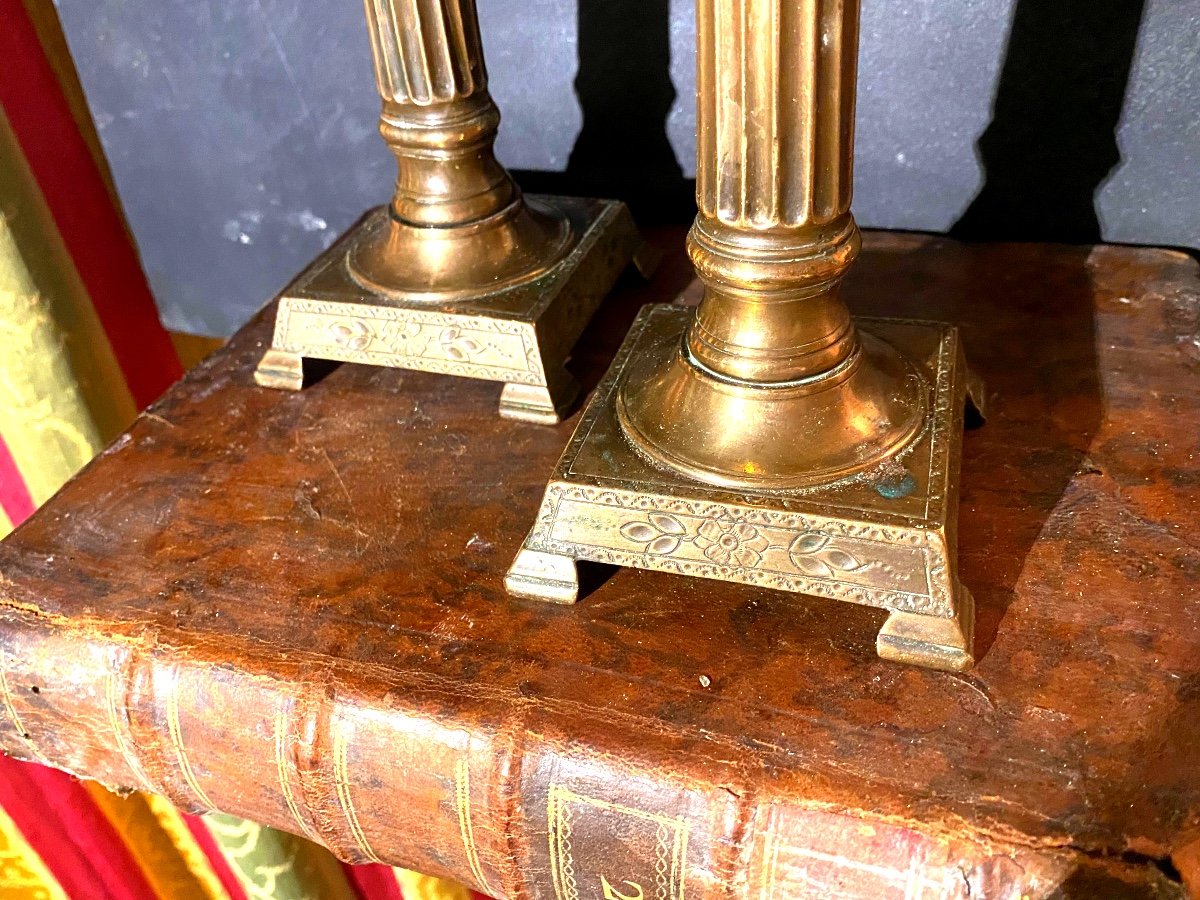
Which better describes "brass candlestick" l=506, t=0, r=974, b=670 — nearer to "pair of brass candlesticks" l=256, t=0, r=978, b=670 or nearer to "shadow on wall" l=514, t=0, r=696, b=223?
"pair of brass candlesticks" l=256, t=0, r=978, b=670

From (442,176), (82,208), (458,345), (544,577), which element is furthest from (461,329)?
(82,208)

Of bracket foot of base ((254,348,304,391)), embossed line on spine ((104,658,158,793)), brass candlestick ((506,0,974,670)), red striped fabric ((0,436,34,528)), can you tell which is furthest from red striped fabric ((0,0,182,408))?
brass candlestick ((506,0,974,670))


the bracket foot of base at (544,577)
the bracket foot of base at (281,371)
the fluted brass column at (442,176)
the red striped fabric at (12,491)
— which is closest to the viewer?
the bracket foot of base at (544,577)

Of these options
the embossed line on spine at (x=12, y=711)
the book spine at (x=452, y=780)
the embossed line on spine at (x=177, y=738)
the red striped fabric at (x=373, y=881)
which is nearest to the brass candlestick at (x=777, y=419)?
the book spine at (x=452, y=780)

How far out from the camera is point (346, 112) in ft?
3.43

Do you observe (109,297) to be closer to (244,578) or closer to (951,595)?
(244,578)

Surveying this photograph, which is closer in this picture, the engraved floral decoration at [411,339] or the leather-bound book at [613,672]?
the leather-bound book at [613,672]

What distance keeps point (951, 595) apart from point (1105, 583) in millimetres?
116

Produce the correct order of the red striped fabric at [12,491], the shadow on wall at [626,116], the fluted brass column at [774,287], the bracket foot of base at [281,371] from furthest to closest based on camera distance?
the red striped fabric at [12,491]
the shadow on wall at [626,116]
the bracket foot of base at [281,371]
the fluted brass column at [774,287]

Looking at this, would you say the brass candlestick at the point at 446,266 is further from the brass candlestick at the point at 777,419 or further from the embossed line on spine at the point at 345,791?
the embossed line on spine at the point at 345,791

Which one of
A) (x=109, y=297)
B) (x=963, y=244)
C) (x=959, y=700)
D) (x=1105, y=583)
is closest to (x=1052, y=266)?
(x=963, y=244)

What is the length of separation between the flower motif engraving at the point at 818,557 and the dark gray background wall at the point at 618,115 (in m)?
0.52

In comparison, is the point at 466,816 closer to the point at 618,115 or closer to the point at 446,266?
the point at 446,266

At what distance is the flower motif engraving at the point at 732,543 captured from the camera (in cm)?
55
